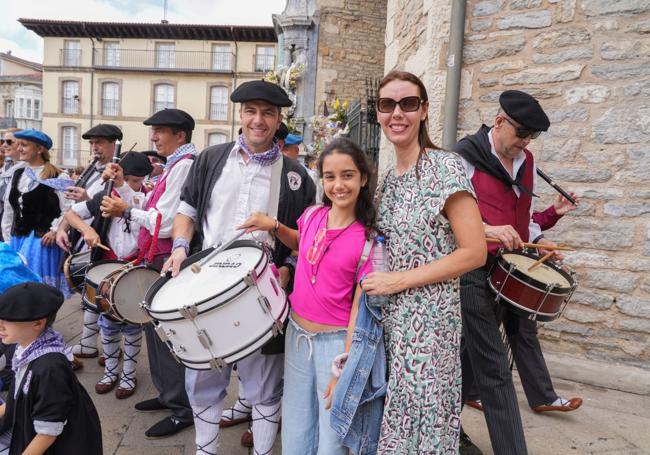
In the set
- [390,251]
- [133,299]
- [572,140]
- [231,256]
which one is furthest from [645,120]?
[133,299]

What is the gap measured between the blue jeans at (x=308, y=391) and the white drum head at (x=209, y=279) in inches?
13.9

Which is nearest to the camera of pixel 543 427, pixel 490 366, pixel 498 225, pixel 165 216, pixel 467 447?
pixel 490 366

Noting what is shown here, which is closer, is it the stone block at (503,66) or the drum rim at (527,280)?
the drum rim at (527,280)

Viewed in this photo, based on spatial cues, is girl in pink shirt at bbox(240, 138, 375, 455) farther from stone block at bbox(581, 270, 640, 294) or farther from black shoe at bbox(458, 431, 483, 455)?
stone block at bbox(581, 270, 640, 294)

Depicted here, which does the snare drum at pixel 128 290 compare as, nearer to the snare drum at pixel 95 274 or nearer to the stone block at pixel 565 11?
the snare drum at pixel 95 274

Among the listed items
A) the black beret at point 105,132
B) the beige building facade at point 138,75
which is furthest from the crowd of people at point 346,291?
the beige building facade at point 138,75

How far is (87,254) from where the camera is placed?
3.54m

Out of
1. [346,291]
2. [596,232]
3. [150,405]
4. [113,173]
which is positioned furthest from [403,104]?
[596,232]

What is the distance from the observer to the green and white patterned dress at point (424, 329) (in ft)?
5.79

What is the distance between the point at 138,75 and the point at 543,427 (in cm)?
3397

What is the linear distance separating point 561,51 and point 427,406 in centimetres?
345

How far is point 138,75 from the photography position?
1250 inches

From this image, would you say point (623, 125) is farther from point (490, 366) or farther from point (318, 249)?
point (318, 249)

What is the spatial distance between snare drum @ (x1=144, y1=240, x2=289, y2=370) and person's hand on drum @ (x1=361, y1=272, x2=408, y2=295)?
416 mm
